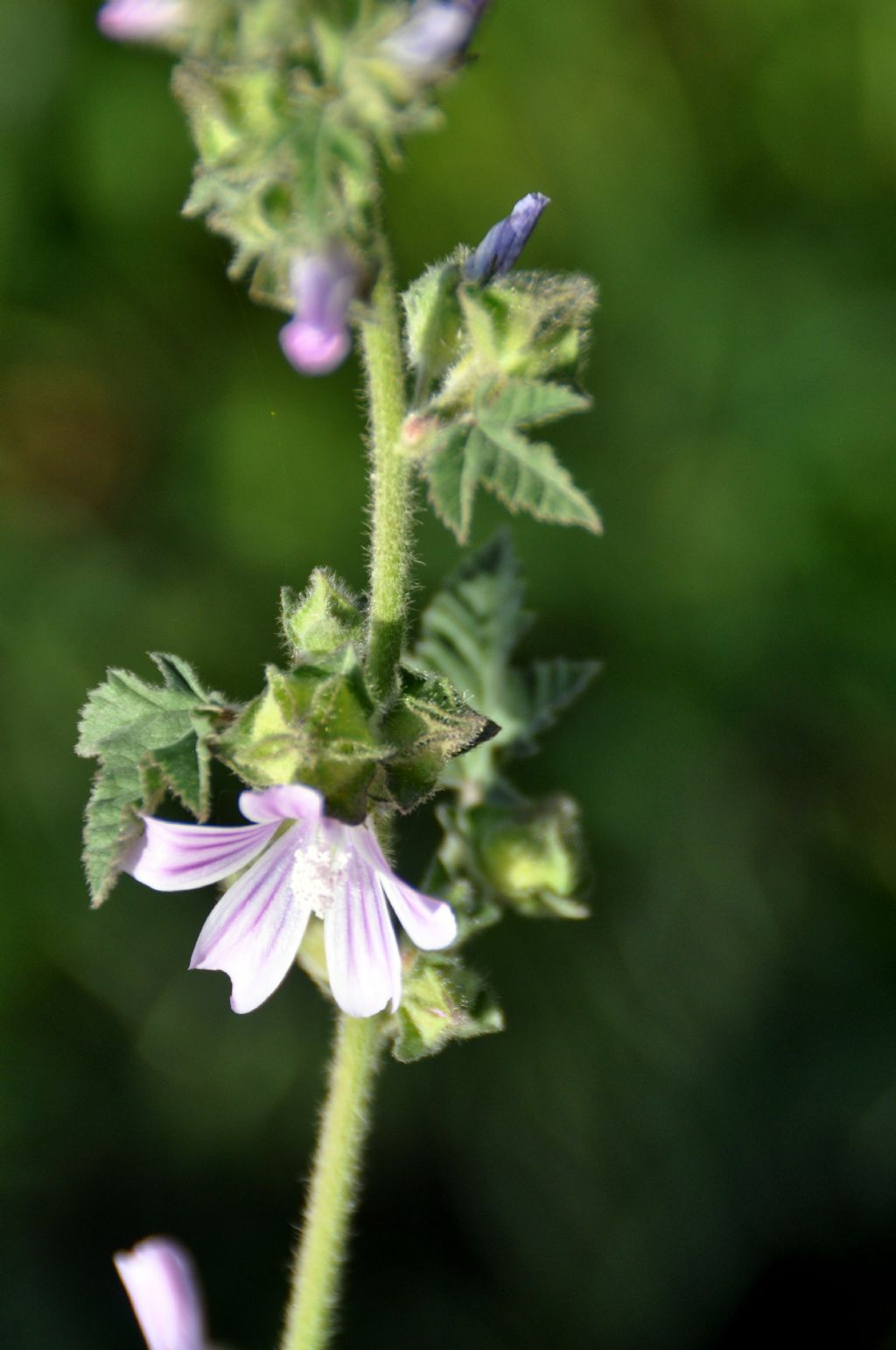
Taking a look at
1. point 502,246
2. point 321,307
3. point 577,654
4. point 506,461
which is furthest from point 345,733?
point 577,654

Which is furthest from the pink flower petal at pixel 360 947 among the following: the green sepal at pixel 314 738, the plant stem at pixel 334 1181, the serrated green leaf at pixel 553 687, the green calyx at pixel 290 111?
the green calyx at pixel 290 111

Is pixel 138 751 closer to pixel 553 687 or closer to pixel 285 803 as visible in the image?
pixel 285 803

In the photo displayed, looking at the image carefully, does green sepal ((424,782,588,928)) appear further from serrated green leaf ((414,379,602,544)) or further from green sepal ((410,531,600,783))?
serrated green leaf ((414,379,602,544))

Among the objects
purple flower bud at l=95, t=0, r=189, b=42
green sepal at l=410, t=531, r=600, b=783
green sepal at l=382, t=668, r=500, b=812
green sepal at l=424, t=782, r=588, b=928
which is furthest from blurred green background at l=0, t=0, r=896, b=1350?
purple flower bud at l=95, t=0, r=189, b=42

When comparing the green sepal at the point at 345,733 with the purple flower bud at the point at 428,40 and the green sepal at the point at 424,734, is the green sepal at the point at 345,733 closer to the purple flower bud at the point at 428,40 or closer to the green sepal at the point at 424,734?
the green sepal at the point at 424,734

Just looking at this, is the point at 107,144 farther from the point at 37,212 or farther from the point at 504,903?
the point at 504,903

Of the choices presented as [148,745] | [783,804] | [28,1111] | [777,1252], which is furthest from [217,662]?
[777,1252]
